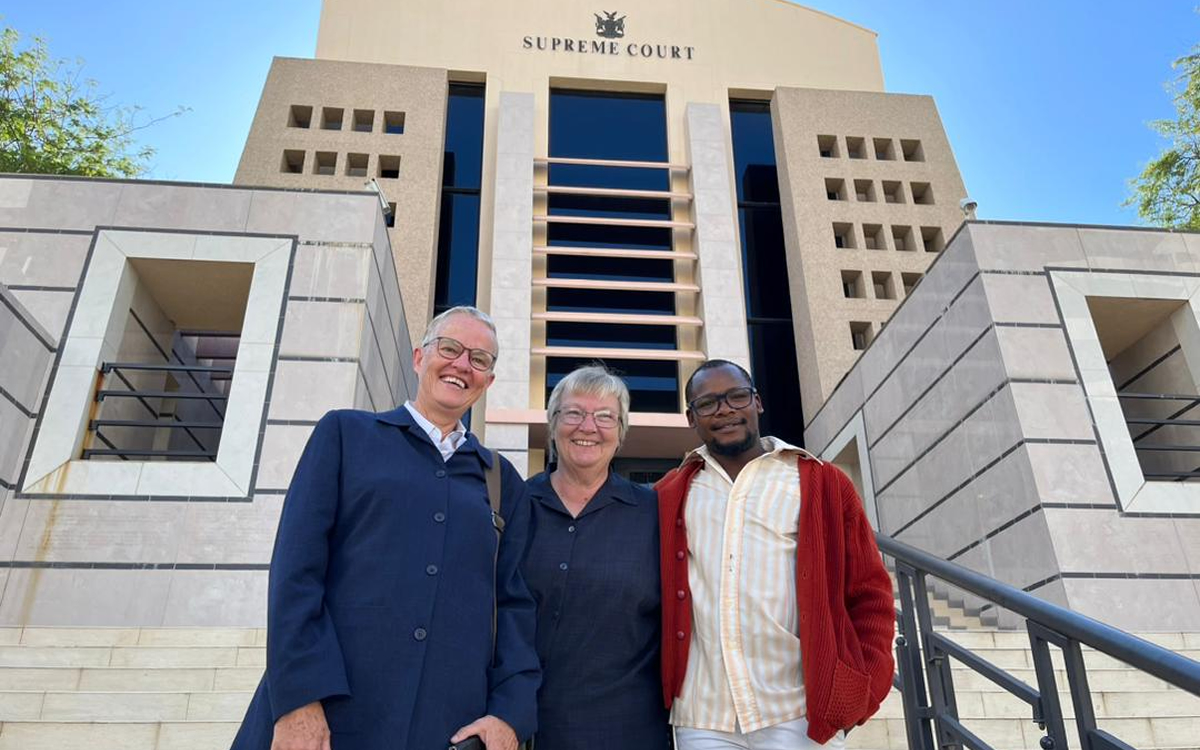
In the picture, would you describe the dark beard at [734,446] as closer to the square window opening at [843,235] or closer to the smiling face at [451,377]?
the smiling face at [451,377]

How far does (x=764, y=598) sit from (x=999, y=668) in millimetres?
1284

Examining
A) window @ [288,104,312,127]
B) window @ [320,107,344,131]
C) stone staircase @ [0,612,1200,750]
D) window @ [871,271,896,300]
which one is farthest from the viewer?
window @ [320,107,344,131]

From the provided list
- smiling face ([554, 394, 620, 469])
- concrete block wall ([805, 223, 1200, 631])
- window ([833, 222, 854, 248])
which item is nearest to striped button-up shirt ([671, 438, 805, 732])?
smiling face ([554, 394, 620, 469])

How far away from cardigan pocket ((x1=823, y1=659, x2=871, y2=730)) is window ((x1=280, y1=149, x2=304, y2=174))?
2041 cm

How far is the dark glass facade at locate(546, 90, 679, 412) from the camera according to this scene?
60.7 feet

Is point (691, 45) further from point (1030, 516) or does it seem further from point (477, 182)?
point (1030, 516)

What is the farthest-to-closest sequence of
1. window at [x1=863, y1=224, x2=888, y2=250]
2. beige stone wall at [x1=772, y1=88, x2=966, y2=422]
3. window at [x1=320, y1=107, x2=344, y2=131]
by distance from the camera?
window at [x1=320, y1=107, x2=344, y2=131]
window at [x1=863, y1=224, x2=888, y2=250]
beige stone wall at [x1=772, y1=88, x2=966, y2=422]

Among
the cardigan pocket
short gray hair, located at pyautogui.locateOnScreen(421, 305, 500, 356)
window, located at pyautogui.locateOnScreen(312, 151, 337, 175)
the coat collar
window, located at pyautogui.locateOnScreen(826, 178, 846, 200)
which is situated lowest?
the cardigan pocket

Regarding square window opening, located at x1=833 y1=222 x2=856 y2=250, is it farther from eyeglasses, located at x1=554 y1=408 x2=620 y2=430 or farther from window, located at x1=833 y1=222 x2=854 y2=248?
eyeglasses, located at x1=554 y1=408 x2=620 y2=430

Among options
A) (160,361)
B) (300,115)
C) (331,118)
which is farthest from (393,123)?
(160,361)

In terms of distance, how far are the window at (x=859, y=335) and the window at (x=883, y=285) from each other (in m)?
1.09

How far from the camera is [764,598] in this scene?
2.46 meters

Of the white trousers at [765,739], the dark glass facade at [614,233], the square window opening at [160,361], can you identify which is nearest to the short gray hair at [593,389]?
the white trousers at [765,739]

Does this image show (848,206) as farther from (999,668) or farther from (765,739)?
(765,739)
